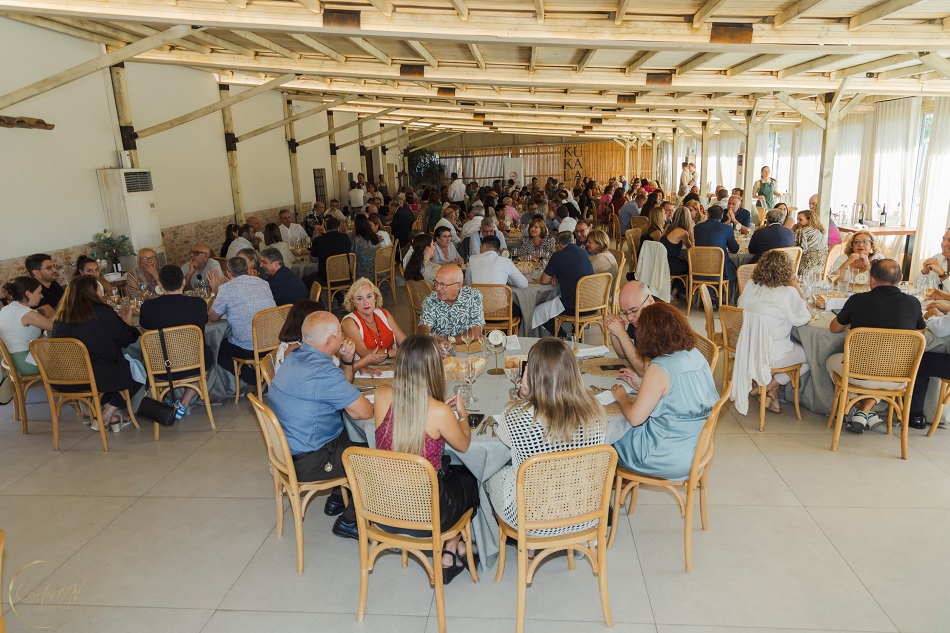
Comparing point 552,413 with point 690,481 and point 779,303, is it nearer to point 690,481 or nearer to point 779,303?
point 690,481

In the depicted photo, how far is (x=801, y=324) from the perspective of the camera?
180 inches

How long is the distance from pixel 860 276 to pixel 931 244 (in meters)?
5.91

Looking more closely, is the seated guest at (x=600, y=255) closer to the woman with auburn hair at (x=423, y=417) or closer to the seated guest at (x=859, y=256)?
the seated guest at (x=859, y=256)

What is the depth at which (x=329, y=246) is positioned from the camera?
7984 mm

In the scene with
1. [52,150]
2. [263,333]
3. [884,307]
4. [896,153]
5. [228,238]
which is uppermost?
[52,150]

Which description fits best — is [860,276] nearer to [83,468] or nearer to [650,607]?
[650,607]

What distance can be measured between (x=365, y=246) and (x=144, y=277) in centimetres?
278

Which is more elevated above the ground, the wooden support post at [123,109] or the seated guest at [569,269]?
the wooden support post at [123,109]

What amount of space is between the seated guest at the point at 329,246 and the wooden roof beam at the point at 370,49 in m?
2.03

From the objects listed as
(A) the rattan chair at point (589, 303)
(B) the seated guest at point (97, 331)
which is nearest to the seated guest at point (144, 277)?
(B) the seated guest at point (97, 331)

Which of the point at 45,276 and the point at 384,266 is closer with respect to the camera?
the point at 45,276

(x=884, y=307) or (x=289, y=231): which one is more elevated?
(x=289, y=231)

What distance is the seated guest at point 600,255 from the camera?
261 inches

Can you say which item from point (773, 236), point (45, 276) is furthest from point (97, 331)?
point (773, 236)
